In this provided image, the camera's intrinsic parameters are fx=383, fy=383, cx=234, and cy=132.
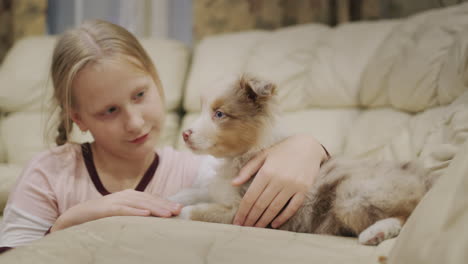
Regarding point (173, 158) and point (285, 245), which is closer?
point (285, 245)

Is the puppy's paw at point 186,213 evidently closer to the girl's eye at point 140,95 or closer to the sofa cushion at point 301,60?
the girl's eye at point 140,95

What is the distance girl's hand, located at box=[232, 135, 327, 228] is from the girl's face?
0.52 metres

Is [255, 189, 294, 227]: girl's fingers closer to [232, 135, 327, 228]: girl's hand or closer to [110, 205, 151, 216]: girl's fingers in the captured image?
[232, 135, 327, 228]: girl's hand

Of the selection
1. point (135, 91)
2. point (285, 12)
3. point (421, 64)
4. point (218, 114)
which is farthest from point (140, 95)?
point (285, 12)

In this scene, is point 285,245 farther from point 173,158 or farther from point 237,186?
point 173,158

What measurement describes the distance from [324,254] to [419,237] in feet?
0.91

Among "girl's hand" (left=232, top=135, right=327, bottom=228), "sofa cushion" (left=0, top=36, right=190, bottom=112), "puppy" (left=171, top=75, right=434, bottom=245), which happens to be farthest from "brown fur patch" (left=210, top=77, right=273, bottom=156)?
"sofa cushion" (left=0, top=36, right=190, bottom=112)

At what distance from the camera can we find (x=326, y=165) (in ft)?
4.51

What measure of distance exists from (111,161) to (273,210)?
0.88 meters

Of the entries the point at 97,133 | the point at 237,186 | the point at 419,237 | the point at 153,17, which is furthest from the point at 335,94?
the point at 153,17

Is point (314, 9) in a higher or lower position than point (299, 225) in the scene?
higher

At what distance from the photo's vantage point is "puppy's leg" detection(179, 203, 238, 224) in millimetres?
1314

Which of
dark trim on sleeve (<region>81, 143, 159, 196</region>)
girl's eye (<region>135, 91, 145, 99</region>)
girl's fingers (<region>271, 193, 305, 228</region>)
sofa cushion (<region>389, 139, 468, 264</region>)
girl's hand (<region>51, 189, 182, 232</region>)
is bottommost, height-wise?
dark trim on sleeve (<region>81, 143, 159, 196</region>)

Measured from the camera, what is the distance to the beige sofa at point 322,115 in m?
0.80
